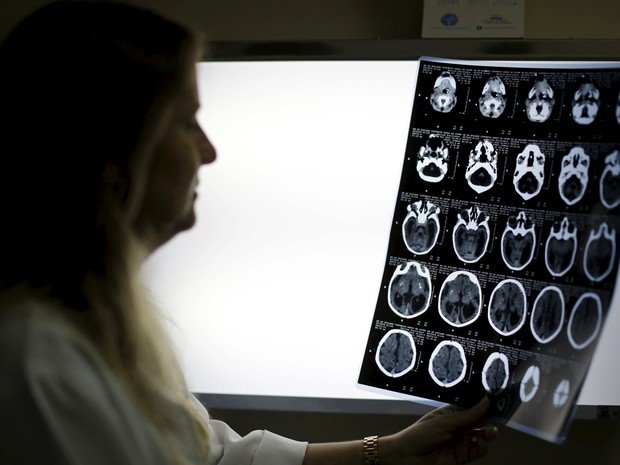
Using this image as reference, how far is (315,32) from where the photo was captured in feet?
5.96

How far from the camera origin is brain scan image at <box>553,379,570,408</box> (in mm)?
867

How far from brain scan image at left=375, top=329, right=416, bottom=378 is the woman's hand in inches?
3.4

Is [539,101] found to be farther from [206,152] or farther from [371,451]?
[371,451]

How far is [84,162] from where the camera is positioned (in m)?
0.79

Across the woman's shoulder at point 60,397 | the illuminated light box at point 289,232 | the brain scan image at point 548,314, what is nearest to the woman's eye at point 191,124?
the woman's shoulder at point 60,397

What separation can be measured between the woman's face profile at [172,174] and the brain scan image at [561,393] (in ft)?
1.66

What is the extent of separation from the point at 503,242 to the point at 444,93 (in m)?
0.23

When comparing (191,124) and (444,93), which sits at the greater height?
(444,93)

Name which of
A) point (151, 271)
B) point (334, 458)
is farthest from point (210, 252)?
point (334, 458)

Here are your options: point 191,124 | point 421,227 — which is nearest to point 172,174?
point 191,124

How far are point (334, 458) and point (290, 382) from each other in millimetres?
666

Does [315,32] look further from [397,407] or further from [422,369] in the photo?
[422,369]

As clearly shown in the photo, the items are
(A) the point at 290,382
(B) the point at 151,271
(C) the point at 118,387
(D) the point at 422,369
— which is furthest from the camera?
(A) the point at 290,382

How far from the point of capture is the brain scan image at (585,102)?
34.4 inches
